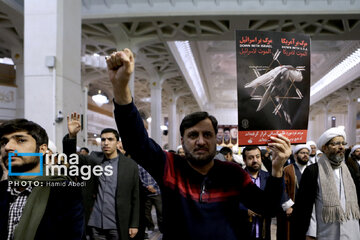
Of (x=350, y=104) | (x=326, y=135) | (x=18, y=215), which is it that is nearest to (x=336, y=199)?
(x=326, y=135)

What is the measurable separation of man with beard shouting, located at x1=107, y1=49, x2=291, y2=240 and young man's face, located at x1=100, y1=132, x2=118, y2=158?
2224mm

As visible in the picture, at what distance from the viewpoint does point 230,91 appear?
34.5 m

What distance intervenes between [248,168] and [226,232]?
2.64m

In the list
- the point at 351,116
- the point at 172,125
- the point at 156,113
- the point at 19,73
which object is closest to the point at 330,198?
the point at 19,73

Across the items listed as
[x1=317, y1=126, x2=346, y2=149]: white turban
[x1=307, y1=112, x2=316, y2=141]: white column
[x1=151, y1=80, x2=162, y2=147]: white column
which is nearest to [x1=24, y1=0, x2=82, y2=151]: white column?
[x1=317, y1=126, x2=346, y2=149]: white turban

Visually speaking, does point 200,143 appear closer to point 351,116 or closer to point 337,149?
point 337,149

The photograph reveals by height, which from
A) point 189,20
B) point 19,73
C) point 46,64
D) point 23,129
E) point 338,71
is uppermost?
point 338,71

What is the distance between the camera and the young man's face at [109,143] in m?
3.96

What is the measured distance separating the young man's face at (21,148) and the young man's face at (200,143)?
1.00 meters

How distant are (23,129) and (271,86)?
5.30ft

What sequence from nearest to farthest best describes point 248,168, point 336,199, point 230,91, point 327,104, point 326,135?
1. point 336,199
2. point 326,135
3. point 248,168
4. point 327,104
5. point 230,91

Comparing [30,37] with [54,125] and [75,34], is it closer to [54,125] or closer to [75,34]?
[75,34]

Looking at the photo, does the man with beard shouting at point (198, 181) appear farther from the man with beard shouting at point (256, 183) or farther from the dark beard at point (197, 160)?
the man with beard shouting at point (256, 183)

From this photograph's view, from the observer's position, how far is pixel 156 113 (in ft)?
60.2
